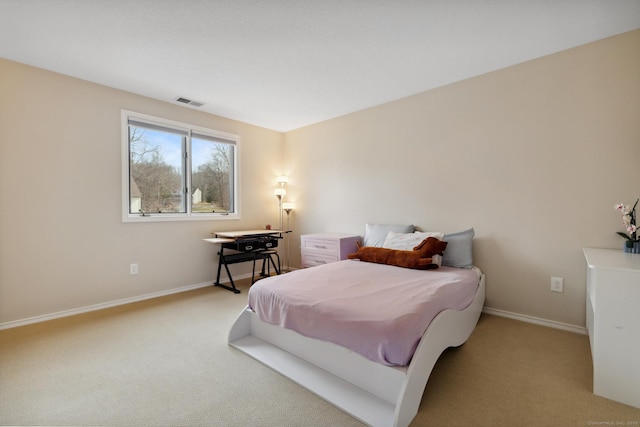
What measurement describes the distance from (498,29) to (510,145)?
1.06 metres

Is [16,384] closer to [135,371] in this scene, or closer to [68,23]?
[135,371]

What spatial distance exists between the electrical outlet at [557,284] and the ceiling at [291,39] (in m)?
2.00

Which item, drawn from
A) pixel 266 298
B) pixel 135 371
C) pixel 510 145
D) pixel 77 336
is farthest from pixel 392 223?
pixel 77 336

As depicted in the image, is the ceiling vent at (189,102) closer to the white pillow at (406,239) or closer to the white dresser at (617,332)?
the white pillow at (406,239)

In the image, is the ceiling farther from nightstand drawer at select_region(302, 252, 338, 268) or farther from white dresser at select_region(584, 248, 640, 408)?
nightstand drawer at select_region(302, 252, 338, 268)

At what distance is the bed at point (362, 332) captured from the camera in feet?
4.92

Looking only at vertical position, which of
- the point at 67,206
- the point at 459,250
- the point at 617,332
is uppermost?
the point at 67,206

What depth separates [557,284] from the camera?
2.61 m

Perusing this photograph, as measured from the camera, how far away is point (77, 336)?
2453 millimetres

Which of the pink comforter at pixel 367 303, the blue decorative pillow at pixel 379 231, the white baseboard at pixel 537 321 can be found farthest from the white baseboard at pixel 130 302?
the blue decorative pillow at pixel 379 231

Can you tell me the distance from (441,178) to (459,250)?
0.85 metres

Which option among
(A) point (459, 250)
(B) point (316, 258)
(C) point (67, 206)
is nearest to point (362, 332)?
(A) point (459, 250)

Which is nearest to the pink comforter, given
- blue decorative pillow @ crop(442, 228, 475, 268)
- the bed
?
A: the bed

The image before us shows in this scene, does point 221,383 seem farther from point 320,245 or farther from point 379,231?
point 379,231
